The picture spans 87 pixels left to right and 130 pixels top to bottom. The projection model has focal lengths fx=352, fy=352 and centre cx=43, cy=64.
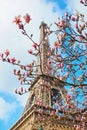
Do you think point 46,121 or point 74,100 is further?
point 46,121

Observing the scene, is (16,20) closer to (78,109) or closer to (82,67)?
(82,67)

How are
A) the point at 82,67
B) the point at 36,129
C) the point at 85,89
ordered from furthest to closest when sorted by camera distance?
the point at 36,129 → the point at 85,89 → the point at 82,67

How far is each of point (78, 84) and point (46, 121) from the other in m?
4.23

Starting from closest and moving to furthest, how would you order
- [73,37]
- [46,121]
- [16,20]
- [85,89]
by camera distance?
1. [16,20]
2. [73,37]
3. [85,89]
4. [46,121]

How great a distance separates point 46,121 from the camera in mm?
15258

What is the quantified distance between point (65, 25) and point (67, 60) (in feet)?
3.88

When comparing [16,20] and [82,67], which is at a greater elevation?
[16,20]

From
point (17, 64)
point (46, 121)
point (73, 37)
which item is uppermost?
point (73, 37)

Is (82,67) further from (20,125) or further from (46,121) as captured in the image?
(20,125)

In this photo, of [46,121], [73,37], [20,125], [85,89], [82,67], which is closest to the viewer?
[73,37]

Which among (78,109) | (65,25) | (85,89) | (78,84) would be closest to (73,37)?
(65,25)

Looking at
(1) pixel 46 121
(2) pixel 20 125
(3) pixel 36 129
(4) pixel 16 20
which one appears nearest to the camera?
(4) pixel 16 20

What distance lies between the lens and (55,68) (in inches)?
496

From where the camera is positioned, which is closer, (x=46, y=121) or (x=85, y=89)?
(x=85, y=89)
